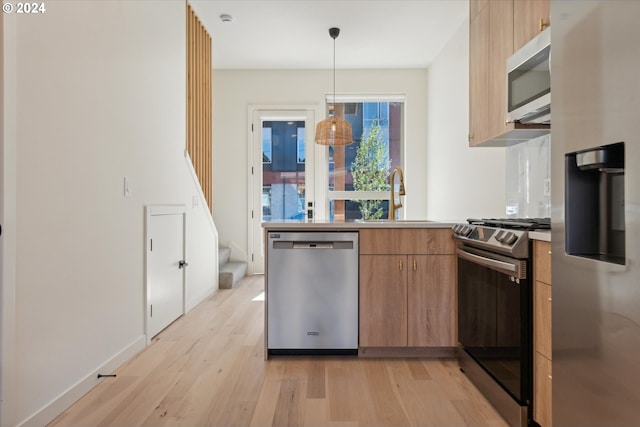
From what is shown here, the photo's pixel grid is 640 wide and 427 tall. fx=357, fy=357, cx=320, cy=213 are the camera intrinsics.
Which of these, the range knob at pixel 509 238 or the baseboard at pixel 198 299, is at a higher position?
the range knob at pixel 509 238

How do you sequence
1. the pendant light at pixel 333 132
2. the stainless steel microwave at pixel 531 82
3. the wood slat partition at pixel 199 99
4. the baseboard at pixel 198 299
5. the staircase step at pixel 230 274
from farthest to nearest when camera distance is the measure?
the staircase step at pixel 230 274
the pendant light at pixel 333 132
the wood slat partition at pixel 199 99
the baseboard at pixel 198 299
the stainless steel microwave at pixel 531 82

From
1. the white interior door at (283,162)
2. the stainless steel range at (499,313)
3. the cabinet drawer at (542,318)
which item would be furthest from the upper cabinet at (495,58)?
the white interior door at (283,162)

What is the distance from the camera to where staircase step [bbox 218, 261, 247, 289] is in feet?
14.0

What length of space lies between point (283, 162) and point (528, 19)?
385 centimetres

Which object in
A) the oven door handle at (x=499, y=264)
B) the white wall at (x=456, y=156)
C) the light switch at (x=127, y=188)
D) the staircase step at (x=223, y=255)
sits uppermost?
the white wall at (x=456, y=156)

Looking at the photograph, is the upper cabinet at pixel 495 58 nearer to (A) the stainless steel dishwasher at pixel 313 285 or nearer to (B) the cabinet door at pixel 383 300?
(B) the cabinet door at pixel 383 300

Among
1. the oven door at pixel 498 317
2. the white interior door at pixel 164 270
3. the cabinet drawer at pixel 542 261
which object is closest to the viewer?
the cabinet drawer at pixel 542 261

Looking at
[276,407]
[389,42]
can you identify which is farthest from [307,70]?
[276,407]

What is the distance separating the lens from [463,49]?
3855 mm

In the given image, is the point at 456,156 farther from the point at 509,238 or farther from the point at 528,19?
the point at 509,238

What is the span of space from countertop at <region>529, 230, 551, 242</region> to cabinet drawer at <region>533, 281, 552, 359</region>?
0.58ft

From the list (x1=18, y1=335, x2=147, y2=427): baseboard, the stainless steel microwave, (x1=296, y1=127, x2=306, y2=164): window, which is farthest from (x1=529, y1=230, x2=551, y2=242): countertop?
(x1=296, y1=127, x2=306, y2=164): window

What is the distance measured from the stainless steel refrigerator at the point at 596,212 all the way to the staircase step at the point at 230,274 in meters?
3.71

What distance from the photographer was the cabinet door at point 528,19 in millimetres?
1653
